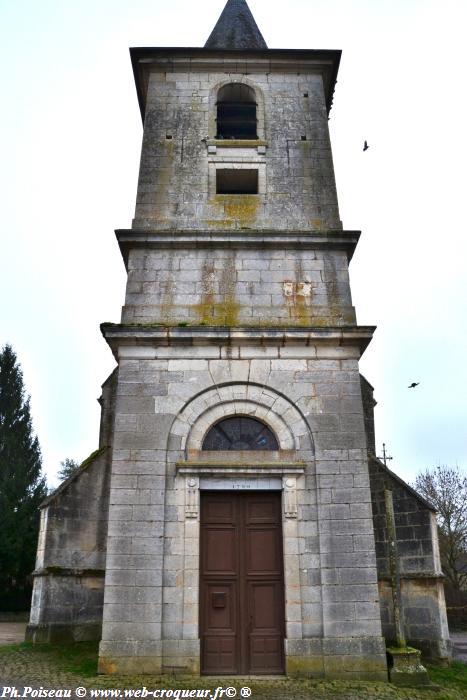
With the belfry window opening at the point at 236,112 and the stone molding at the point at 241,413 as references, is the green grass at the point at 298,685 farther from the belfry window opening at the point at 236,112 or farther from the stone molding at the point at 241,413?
the belfry window opening at the point at 236,112

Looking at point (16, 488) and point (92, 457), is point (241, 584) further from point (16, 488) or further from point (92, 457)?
point (16, 488)

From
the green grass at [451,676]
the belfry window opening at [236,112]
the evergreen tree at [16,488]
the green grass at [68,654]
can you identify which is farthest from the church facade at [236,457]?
the evergreen tree at [16,488]

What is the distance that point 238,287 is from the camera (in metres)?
12.0

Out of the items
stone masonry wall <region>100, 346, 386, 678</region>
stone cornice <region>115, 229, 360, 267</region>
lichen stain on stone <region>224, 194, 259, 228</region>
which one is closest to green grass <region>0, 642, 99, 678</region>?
stone masonry wall <region>100, 346, 386, 678</region>

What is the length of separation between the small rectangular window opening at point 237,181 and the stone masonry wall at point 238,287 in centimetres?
232

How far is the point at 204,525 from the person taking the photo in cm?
1040

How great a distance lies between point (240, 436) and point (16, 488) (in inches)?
887

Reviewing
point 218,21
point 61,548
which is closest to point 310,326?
point 61,548

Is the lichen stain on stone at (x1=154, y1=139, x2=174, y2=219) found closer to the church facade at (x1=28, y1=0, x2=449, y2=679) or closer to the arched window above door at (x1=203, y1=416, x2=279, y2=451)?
the church facade at (x1=28, y1=0, x2=449, y2=679)

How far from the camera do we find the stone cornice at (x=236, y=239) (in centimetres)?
1226

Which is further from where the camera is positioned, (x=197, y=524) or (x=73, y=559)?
(x=73, y=559)

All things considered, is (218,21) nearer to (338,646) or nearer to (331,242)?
(331,242)

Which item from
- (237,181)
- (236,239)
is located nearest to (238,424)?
(236,239)

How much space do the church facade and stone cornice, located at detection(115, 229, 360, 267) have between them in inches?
1.2
